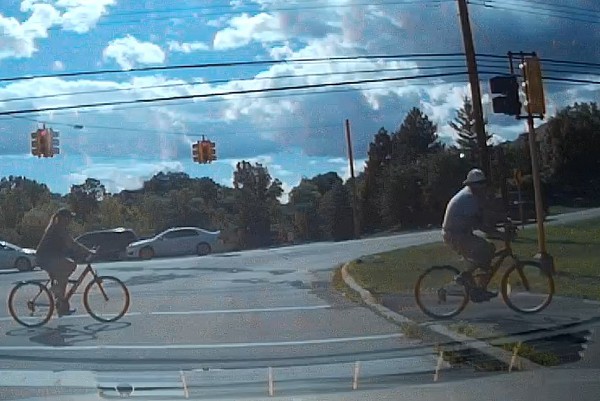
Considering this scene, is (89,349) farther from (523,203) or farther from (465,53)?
(465,53)

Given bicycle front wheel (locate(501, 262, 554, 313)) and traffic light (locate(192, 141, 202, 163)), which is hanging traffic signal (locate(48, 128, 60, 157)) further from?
bicycle front wheel (locate(501, 262, 554, 313))

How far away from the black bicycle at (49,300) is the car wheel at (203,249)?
33.4 feet

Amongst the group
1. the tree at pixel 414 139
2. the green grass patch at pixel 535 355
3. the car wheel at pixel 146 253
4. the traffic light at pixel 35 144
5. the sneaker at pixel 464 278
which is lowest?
the green grass patch at pixel 535 355

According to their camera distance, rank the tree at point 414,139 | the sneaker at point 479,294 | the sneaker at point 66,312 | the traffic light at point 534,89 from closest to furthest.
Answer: the sneaker at point 479,294 < the sneaker at point 66,312 < the traffic light at point 534,89 < the tree at point 414,139

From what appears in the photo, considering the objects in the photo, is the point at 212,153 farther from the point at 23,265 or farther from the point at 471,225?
the point at 471,225

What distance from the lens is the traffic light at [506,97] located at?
50.9 ft

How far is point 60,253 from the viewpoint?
1410 cm

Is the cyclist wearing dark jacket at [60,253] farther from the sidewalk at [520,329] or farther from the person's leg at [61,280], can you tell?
the sidewalk at [520,329]

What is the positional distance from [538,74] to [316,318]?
5630 mm

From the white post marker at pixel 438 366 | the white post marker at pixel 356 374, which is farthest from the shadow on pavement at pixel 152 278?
the white post marker at pixel 438 366

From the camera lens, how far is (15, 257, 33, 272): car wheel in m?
17.6

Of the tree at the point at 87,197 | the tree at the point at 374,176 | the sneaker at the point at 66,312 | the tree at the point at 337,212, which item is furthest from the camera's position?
the tree at the point at 337,212

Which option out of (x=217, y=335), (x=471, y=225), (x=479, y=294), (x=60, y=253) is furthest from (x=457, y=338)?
(x=60, y=253)

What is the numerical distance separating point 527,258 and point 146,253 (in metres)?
11.9
